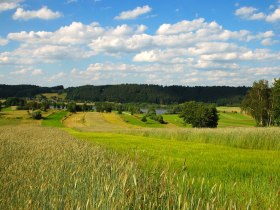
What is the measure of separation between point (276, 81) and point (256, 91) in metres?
10.2

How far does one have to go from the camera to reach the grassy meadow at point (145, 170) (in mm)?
4414

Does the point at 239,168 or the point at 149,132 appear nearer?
the point at 239,168

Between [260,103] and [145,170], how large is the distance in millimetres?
70294

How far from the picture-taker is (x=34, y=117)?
111 metres

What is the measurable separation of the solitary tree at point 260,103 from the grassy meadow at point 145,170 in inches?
1411

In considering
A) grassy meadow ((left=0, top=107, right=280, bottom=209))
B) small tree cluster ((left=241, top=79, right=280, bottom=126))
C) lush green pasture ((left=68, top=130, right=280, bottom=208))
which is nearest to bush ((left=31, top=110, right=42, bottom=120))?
small tree cluster ((left=241, top=79, right=280, bottom=126))

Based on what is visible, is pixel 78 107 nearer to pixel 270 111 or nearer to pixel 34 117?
pixel 34 117

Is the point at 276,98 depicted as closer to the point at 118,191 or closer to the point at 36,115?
the point at 118,191

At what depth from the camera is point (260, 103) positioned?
72.6 meters

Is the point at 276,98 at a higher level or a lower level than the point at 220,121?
higher

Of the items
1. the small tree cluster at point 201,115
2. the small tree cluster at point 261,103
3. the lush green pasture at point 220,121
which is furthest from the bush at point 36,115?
the small tree cluster at point 261,103

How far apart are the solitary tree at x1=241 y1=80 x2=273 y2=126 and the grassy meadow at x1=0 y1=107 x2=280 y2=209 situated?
3585 cm

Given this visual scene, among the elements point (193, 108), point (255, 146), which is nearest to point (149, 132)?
point (255, 146)

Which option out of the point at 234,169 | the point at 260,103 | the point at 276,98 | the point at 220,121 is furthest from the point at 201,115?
the point at 234,169
